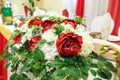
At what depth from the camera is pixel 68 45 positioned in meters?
0.62

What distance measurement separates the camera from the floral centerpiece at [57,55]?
0.61m

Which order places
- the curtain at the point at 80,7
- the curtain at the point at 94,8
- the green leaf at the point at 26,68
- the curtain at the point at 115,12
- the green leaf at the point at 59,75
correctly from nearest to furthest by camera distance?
the green leaf at the point at 59,75, the green leaf at the point at 26,68, the curtain at the point at 115,12, the curtain at the point at 94,8, the curtain at the point at 80,7

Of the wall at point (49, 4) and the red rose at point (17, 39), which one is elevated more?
the wall at point (49, 4)

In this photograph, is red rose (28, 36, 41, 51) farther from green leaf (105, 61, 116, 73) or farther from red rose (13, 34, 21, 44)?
green leaf (105, 61, 116, 73)

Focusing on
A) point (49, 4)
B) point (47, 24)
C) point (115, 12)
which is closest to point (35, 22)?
point (47, 24)

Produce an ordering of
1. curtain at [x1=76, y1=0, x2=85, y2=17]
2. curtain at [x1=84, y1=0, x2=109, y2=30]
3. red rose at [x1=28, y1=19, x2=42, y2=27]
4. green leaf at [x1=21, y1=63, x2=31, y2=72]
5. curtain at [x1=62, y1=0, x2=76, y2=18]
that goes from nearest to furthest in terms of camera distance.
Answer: green leaf at [x1=21, y1=63, x2=31, y2=72] < red rose at [x1=28, y1=19, x2=42, y2=27] < curtain at [x1=84, y1=0, x2=109, y2=30] < curtain at [x1=76, y1=0, x2=85, y2=17] < curtain at [x1=62, y1=0, x2=76, y2=18]

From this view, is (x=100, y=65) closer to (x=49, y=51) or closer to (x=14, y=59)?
(x=49, y=51)

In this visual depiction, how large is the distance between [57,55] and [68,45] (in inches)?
2.0

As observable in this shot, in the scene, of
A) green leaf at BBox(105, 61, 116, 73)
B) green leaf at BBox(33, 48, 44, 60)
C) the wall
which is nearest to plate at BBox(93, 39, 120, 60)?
green leaf at BBox(105, 61, 116, 73)

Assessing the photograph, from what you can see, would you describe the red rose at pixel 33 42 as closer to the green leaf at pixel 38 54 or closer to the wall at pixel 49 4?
the green leaf at pixel 38 54

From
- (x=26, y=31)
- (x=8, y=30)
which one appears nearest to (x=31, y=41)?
(x=26, y=31)

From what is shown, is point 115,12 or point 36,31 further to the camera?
point 115,12

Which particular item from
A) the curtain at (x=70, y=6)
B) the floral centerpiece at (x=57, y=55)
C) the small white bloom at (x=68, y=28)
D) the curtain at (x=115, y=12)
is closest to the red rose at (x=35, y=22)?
the floral centerpiece at (x=57, y=55)

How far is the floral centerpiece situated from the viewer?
0.61 m
